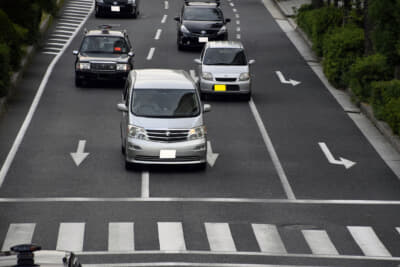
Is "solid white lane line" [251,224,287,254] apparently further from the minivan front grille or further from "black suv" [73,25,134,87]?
"black suv" [73,25,134,87]

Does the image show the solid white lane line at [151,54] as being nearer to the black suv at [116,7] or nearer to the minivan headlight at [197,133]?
the black suv at [116,7]

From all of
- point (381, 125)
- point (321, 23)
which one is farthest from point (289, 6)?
point (381, 125)

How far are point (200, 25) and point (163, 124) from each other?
19265mm

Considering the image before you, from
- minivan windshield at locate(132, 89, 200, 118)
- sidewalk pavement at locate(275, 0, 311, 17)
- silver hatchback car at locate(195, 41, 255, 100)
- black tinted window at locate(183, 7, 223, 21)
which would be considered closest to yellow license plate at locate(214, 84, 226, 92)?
silver hatchback car at locate(195, 41, 255, 100)

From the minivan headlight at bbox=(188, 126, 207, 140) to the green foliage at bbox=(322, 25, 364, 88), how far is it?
11.8 meters

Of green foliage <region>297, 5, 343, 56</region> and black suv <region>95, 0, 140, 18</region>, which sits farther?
black suv <region>95, 0, 140, 18</region>

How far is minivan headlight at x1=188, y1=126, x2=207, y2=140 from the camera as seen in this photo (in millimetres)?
20834

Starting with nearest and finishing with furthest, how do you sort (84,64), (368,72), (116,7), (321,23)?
(368,72) → (84,64) → (321,23) → (116,7)

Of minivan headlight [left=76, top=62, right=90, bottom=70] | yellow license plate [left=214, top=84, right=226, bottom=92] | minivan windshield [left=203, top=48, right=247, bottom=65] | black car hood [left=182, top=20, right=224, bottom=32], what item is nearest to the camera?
yellow license plate [left=214, top=84, right=226, bottom=92]

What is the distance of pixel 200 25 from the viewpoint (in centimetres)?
3956

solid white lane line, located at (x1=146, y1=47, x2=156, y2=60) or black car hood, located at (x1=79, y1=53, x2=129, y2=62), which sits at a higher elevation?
black car hood, located at (x1=79, y1=53, x2=129, y2=62)

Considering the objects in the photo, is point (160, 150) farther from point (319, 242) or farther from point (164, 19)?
point (164, 19)

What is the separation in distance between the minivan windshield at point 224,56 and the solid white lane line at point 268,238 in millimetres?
14308

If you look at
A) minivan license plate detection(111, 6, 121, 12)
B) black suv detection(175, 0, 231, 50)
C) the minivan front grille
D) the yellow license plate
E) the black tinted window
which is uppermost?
the minivan front grille
